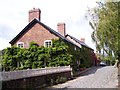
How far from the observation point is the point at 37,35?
37.1m

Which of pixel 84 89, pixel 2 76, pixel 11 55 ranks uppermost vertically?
pixel 11 55

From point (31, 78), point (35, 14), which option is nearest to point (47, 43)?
point (35, 14)

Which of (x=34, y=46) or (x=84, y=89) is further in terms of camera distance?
(x=34, y=46)

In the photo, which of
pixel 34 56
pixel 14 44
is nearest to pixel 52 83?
pixel 34 56

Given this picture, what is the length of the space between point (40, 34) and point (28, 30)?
6.83 feet

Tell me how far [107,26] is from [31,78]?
23.2ft

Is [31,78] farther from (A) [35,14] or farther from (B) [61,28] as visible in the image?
(B) [61,28]

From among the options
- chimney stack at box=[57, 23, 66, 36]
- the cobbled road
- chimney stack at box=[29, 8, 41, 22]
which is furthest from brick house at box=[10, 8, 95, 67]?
the cobbled road

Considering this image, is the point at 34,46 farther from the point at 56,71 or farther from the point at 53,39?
the point at 56,71

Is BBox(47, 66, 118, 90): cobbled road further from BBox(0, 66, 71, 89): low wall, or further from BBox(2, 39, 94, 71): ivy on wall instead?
BBox(2, 39, 94, 71): ivy on wall

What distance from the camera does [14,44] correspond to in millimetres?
38812

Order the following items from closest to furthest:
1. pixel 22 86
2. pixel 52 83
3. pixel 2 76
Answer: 1. pixel 2 76
2. pixel 22 86
3. pixel 52 83

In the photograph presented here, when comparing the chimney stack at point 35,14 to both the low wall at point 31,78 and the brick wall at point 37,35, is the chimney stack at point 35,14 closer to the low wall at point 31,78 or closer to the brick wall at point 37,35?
the brick wall at point 37,35

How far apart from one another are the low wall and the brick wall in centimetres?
942
